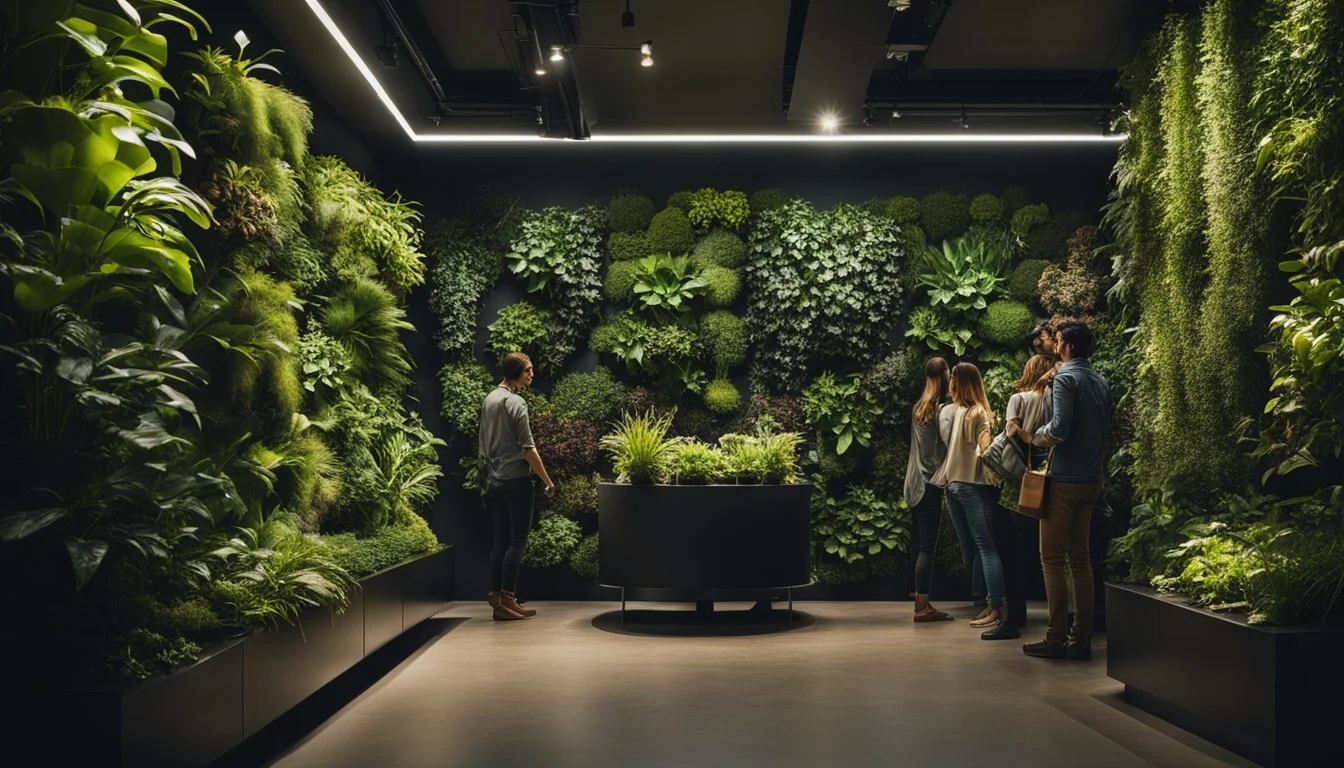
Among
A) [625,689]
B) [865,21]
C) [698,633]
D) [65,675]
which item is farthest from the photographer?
[698,633]

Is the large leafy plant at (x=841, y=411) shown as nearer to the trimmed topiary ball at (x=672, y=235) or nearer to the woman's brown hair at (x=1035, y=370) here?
the trimmed topiary ball at (x=672, y=235)

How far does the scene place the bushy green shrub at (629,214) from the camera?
9633 mm

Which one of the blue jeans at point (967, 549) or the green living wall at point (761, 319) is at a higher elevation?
the green living wall at point (761, 319)

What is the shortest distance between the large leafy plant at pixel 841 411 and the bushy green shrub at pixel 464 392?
9.11 feet

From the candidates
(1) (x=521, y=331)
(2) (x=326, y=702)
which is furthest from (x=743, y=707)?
(1) (x=521, y=331)

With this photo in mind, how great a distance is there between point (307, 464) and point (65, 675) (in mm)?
2663

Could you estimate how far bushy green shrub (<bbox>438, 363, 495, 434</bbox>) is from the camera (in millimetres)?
9367

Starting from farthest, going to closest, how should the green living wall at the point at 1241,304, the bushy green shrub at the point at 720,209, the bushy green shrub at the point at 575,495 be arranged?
1. the bushy green shrub at the point at 720,209
2. the bushy green shrub at the point at 575,495
3. the green living wall at the point at 1241,304

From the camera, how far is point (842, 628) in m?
7.66

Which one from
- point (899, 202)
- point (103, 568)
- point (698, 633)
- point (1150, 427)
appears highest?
point (899, 202)

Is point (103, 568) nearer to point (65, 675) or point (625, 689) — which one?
point (65, 675)

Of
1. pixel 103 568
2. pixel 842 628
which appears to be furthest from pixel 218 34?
pixel 842 628

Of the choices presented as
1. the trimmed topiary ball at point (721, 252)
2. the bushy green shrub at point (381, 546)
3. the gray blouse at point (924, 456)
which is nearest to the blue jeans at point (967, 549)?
the gray blouse at point (924, 456)

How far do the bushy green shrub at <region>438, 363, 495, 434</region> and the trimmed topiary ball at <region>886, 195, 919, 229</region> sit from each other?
3811 mm
